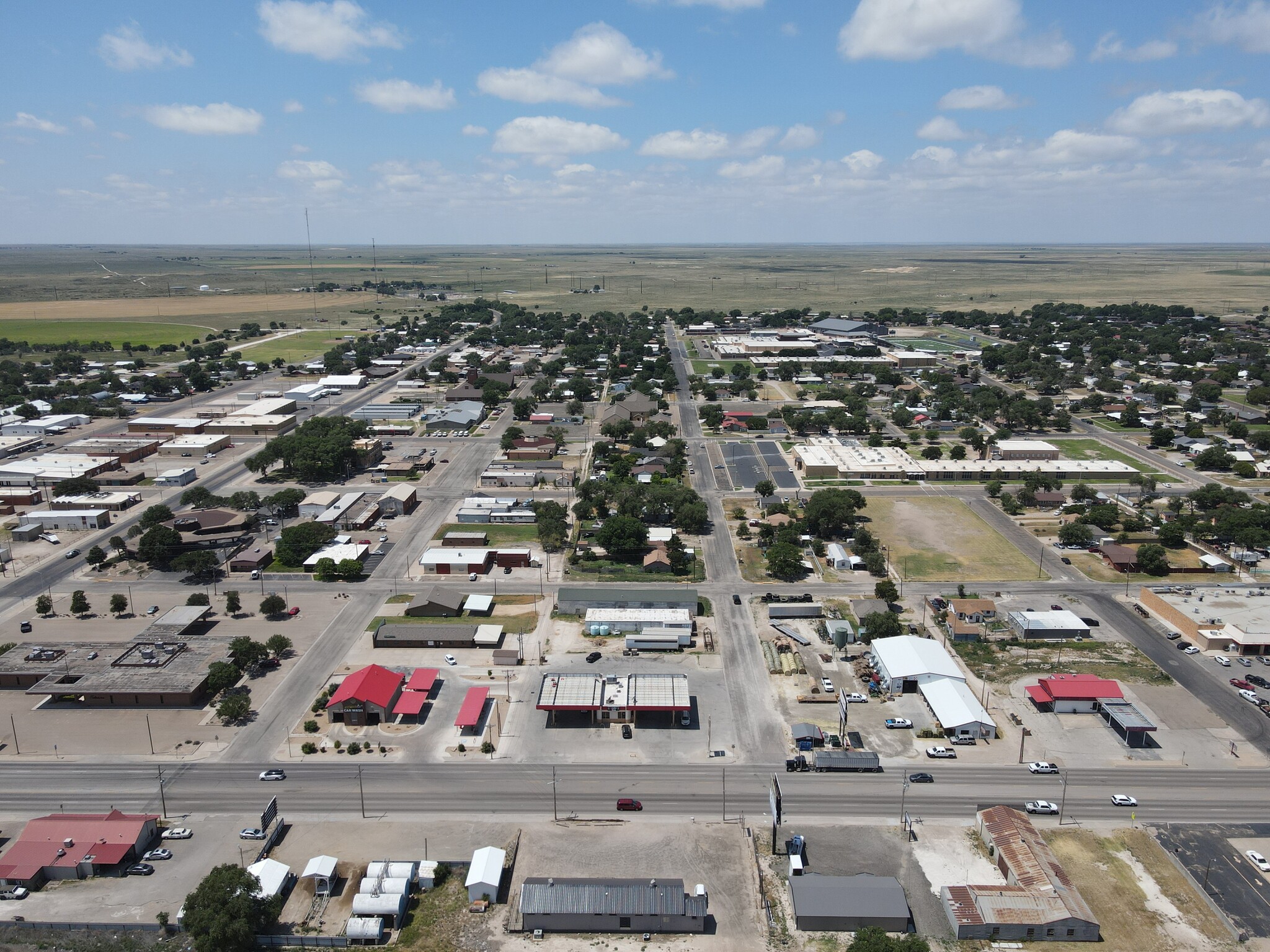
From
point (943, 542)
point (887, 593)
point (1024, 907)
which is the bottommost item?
point (943, 542)

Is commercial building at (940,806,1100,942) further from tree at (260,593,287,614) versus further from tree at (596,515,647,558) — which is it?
tree at (260,593,287,614)

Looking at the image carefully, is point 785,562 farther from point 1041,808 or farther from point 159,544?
point 159,544

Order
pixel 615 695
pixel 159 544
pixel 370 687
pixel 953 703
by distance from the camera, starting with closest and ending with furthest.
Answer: pixel 953 703
pixel 615 695
pixel 370 687
pixel 159 544

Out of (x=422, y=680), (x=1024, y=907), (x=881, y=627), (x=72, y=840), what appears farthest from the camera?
(x=881, y=627)

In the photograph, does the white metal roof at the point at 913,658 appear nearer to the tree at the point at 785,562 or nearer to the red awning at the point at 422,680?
the tree at the point at 785,562

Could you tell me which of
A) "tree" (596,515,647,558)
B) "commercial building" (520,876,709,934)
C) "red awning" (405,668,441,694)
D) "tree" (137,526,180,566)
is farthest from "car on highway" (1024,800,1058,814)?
"tree" (137,526,180,566)

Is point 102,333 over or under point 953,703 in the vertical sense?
over

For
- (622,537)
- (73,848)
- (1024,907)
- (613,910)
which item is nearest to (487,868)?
(613,910)
